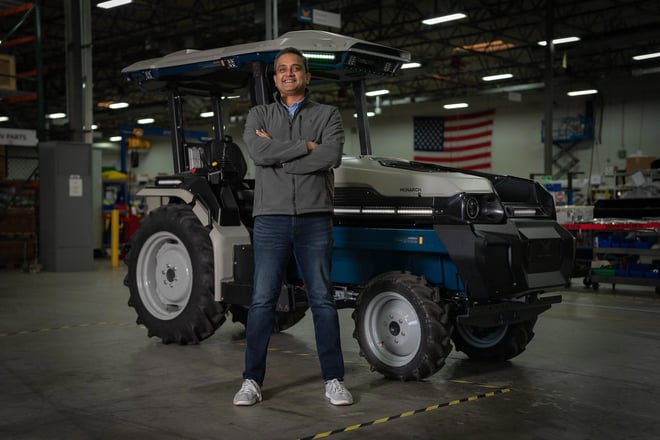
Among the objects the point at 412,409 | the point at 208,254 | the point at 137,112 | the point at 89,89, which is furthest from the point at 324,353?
the point at 137,112

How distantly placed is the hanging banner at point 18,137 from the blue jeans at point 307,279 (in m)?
10.5

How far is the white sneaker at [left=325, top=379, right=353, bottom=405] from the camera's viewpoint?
4.23 meters

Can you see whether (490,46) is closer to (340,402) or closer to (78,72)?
(78,72)

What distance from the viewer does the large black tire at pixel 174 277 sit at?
592cm

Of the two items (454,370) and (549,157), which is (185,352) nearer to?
(454,370)

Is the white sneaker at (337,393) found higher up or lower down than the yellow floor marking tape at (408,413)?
higher up

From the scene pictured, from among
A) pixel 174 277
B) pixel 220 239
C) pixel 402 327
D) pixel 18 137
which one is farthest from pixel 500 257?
pixel 18 137

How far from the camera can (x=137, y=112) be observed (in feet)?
103

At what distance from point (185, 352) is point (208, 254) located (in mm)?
775

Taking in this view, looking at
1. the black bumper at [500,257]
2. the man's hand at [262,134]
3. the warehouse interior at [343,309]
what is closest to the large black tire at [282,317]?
the warehouse interior at [343,309]

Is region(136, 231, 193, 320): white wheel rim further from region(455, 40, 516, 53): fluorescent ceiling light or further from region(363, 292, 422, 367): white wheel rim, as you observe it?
region(455, 40, 516, 53): fluorescent ceiling light

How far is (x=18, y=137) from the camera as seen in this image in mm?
13469

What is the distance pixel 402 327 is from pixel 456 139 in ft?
92.7

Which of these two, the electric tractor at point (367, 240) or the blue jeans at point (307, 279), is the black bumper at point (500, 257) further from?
the blue jeans at point (307, 279)
